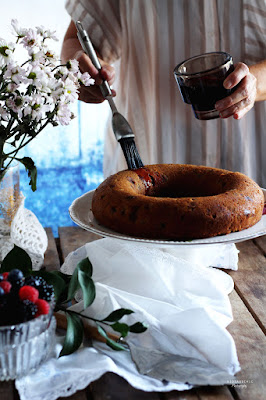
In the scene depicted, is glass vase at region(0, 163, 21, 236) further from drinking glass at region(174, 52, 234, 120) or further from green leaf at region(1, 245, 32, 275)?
drinking glass at region(174, 52, 234, 120)

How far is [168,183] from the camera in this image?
1224mm

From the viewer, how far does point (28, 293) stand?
76 cm

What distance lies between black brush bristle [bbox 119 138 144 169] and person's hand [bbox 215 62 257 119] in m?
0.20

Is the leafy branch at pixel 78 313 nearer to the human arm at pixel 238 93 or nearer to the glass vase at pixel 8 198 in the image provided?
the glass vase at pixel 8 198

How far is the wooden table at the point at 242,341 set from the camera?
0.79 metres

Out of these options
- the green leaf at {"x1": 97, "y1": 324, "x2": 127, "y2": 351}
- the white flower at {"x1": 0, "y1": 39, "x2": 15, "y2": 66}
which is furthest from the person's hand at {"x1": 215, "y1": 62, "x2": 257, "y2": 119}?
the green leaf at {"x1": 97, "y1": 324, "x2": 127, "y2": 351}

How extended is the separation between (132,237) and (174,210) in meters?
0.09

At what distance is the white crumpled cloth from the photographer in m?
0.79

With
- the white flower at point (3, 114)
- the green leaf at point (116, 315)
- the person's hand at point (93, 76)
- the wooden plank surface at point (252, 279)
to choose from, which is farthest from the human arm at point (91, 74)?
the green leaf at point (116, 315)

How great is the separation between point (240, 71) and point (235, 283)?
0.45m

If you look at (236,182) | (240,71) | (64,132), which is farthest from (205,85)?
(64,132)

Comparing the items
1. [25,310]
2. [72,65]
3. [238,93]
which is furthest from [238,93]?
[25,310]

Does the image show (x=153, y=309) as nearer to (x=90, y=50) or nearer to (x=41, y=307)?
(x=41, y=307)

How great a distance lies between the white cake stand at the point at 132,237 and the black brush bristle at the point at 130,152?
0.12m
